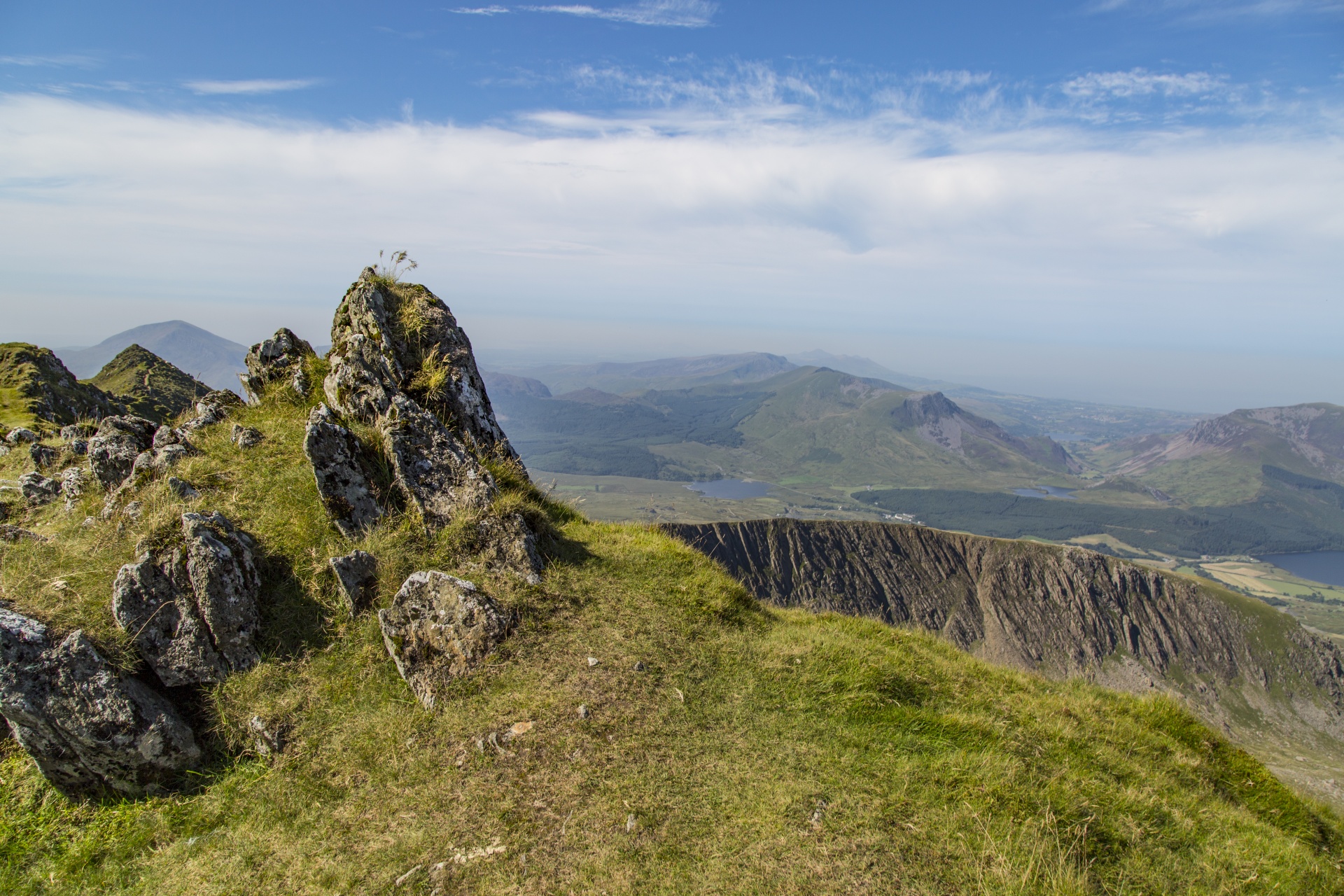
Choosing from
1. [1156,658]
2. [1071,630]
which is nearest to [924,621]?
[1071,630]

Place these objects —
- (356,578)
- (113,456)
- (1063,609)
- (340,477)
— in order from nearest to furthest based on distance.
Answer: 1. (356,578)
2. (340,477)
3. (113,456)
4. (1063,609)

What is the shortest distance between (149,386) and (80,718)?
194 ft

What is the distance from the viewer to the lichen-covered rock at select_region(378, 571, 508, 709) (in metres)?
8.23

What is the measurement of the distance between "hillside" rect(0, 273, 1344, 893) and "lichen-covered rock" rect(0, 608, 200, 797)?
0.09m

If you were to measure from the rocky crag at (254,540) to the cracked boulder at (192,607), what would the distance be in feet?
0.07

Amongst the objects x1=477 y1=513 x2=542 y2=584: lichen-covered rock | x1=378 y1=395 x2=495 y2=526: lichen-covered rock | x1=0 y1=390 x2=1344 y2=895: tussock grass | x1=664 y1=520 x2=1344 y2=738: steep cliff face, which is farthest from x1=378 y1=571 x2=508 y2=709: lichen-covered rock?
x1=664 y1=520 x2=1344 y2=738: steep cliff face

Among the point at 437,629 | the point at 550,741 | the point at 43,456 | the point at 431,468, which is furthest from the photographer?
the point at 43,456

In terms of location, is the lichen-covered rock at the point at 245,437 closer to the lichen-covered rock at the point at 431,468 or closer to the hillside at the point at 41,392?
the lichen-covered rock at the point at 431,468

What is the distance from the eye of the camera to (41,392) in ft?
105

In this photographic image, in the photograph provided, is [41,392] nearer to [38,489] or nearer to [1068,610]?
[38,489]

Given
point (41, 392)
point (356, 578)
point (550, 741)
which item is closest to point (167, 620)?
point (356, 578)

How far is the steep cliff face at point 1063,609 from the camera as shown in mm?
73125

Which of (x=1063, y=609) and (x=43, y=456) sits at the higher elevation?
(x=43, y=456)

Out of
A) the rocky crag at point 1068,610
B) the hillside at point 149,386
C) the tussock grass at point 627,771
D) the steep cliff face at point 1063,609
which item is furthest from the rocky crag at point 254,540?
the steep cliff face at point 1063,609
